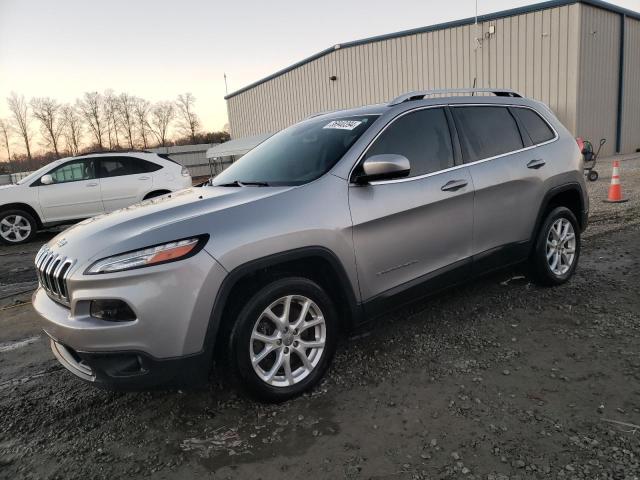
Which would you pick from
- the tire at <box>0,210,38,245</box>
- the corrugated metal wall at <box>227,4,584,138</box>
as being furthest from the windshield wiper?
the corrugated metal wall at <box>227,4,584,138</box>

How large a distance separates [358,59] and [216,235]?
23643 millimetres

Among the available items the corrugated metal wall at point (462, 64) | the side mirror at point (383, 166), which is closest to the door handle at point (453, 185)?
the side mirror at point (383, 166)

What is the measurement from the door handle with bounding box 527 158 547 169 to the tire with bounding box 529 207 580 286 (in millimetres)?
495

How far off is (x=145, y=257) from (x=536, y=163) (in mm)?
3365

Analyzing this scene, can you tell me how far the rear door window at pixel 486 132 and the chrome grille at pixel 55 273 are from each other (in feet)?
9.31

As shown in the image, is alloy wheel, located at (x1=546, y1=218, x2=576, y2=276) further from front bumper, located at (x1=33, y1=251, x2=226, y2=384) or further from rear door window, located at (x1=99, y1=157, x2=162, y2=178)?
rear door window, located at (x1=99, y1=157, x2=162, y2=178)

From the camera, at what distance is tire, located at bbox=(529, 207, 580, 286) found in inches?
167

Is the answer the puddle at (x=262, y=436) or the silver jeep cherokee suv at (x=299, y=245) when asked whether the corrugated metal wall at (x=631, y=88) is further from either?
the puddle at (x=262, y=436)

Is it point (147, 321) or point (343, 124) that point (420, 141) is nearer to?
point (343, 124)

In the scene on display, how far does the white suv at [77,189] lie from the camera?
9.27 meters

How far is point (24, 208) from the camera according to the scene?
931 cm

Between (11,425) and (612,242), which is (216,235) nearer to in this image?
(11,425)

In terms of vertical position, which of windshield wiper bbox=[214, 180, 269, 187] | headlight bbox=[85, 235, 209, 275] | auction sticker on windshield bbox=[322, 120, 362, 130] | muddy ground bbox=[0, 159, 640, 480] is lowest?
muddy ground bbox=[0, 159, 640, 480]

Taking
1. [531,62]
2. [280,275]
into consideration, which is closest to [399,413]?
[280,275]
